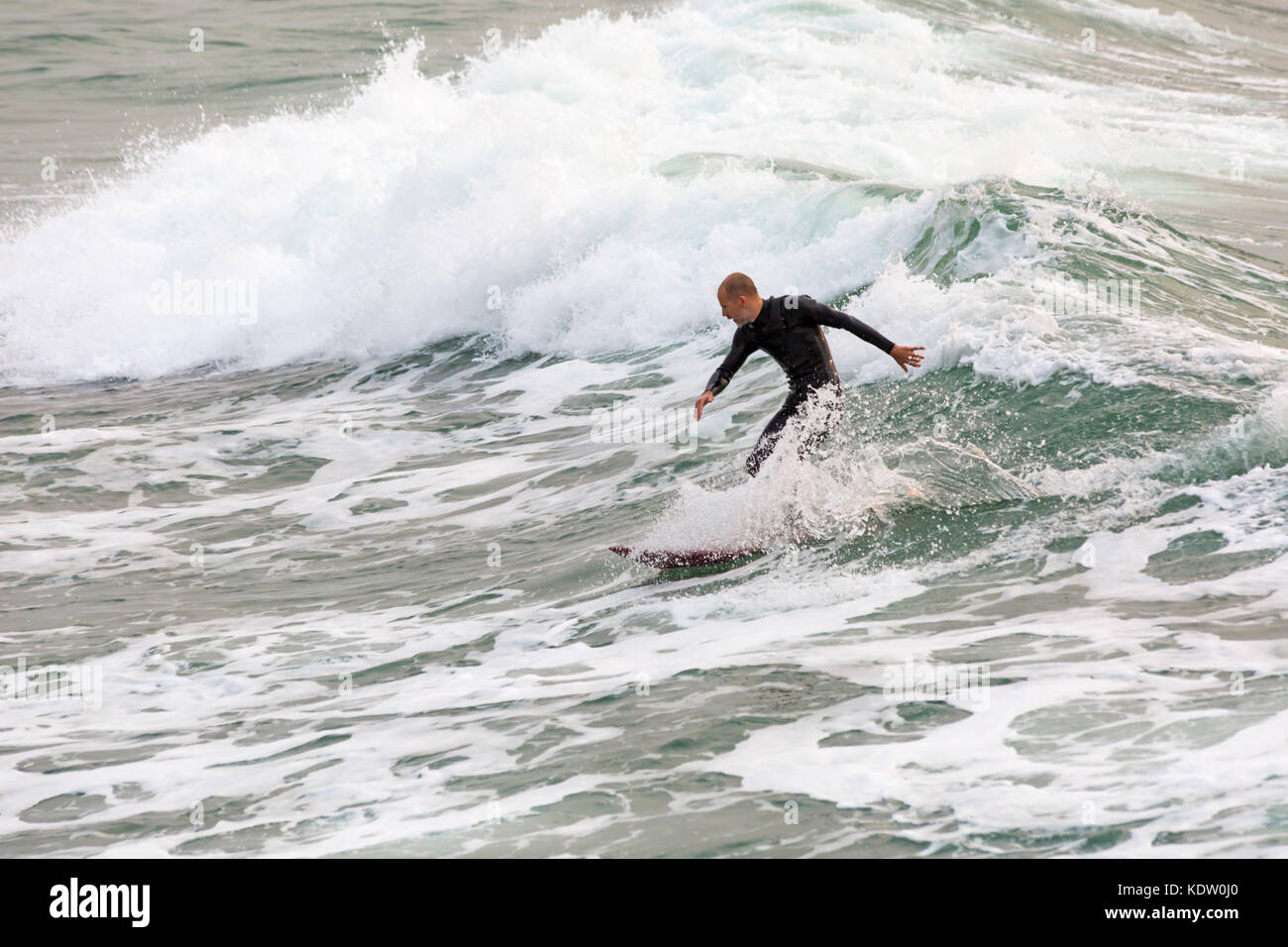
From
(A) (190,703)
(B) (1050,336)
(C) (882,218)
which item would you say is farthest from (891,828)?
(C) (882,218)

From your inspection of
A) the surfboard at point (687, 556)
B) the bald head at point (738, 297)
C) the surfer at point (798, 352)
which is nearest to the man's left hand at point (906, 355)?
the surfer at point (798, 352)

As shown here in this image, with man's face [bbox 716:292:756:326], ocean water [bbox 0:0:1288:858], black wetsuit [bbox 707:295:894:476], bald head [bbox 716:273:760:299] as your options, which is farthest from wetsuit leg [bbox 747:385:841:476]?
bald head [bbox 716:273:760:299]

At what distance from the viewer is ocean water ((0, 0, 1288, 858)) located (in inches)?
205

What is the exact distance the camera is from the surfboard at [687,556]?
25.9 feet

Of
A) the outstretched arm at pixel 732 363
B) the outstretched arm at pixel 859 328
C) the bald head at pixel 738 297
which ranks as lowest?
the outstretched arm at pixel 732 363

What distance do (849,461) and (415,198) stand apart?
36.0 feet

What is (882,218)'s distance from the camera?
13.3m

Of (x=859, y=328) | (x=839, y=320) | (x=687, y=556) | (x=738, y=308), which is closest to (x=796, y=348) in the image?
(x=839, y=320)

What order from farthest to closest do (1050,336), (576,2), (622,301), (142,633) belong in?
(576,2) < (622,301) < (1050,336) < (142,633)

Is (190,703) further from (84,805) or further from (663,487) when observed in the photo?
(663,487)

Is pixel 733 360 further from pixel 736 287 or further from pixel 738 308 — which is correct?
pixel 736 287

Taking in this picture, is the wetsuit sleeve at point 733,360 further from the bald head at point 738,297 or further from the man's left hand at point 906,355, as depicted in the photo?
the man's left hand at point 906,355

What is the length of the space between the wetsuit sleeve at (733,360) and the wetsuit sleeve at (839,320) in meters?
0.39

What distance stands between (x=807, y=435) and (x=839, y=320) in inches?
29.2
